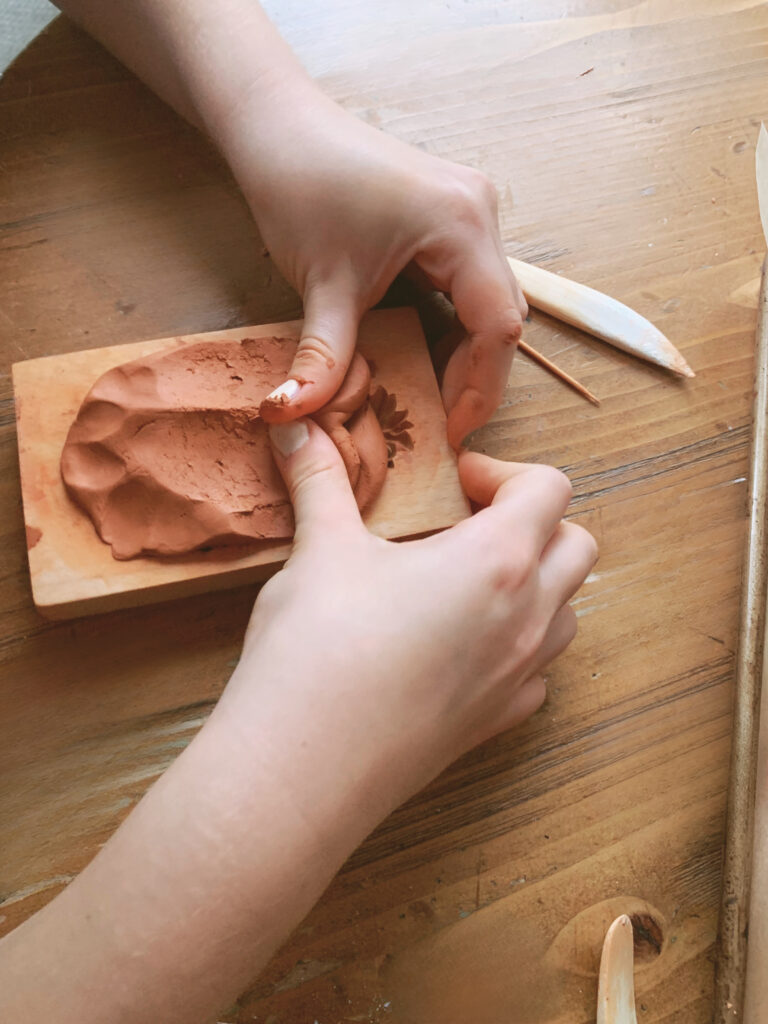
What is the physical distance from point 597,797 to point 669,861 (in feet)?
0.32

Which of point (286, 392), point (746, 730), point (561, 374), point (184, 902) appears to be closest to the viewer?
point (184, 902)

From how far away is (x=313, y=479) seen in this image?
81cm

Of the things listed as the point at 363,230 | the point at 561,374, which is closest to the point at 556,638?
the point at 561,374

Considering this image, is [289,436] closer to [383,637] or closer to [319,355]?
[319,355]

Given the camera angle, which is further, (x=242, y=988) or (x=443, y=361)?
(x=443, y=361)

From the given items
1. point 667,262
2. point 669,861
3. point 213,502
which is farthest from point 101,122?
point 669,861

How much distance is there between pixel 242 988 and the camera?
0.69 metres

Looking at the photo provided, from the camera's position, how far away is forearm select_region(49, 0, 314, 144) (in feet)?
3.00

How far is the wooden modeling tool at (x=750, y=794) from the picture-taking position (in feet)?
2.72

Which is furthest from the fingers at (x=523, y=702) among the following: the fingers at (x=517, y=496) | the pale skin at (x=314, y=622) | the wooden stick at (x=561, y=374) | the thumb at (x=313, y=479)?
the wooden stick at (x=561, y=374)

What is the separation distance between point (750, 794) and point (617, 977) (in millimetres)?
235

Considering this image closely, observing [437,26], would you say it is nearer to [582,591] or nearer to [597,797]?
[582,591]

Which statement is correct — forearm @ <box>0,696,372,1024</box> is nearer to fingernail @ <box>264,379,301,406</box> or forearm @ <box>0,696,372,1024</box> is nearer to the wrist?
the wrist

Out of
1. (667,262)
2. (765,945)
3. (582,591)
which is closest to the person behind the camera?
(765,945)
